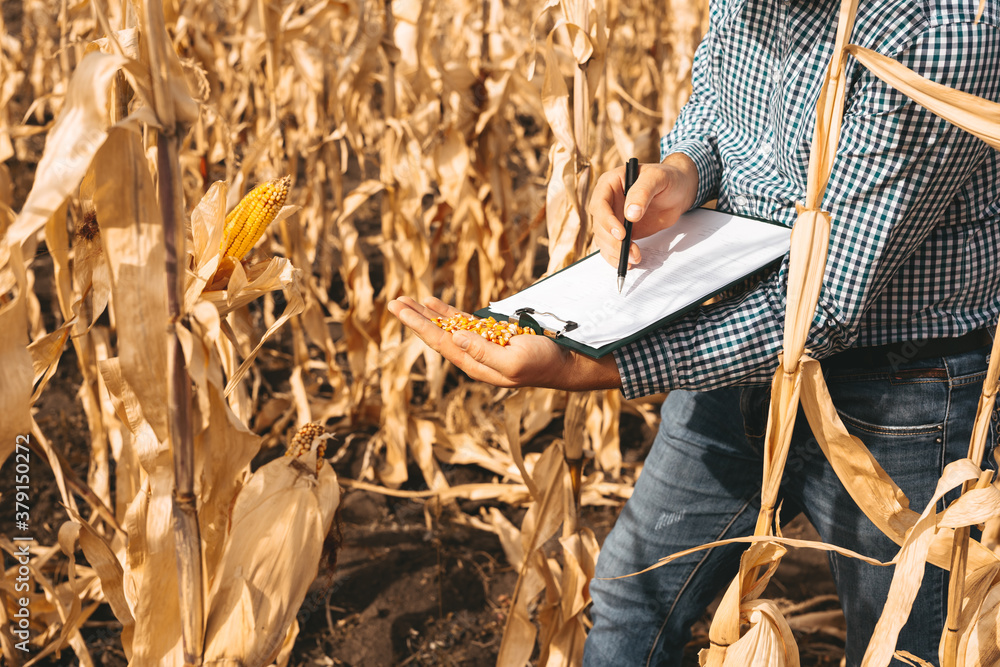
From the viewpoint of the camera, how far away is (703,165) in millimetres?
1310

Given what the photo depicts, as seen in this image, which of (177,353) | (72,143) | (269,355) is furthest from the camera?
(269,355)

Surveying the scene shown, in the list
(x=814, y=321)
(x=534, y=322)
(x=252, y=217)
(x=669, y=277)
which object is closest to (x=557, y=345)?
(x=534, y=322)

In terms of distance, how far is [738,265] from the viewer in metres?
1.07

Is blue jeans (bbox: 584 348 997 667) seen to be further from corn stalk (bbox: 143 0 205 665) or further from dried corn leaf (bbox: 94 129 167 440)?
dried corn leaf (bbox: 94 129 167 440)

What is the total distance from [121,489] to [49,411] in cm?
123

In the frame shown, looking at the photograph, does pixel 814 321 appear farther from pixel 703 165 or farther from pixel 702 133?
pixel 702 133

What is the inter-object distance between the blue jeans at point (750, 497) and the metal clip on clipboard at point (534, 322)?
0.33 meters

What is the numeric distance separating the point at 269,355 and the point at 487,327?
2.33 metres

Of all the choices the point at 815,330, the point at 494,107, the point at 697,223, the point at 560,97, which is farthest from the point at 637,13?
the point at 815,330

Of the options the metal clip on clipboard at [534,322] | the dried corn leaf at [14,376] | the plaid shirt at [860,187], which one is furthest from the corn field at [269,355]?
the metal clip on clipboard at [534,322]

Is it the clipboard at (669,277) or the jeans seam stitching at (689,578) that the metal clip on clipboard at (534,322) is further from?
the jeans seam stitching at (689,578)

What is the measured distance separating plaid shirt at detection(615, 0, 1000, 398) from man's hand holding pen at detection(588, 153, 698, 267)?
0.21 ft

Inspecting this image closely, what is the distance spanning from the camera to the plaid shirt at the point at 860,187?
0.88 meters

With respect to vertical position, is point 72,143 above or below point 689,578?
above
